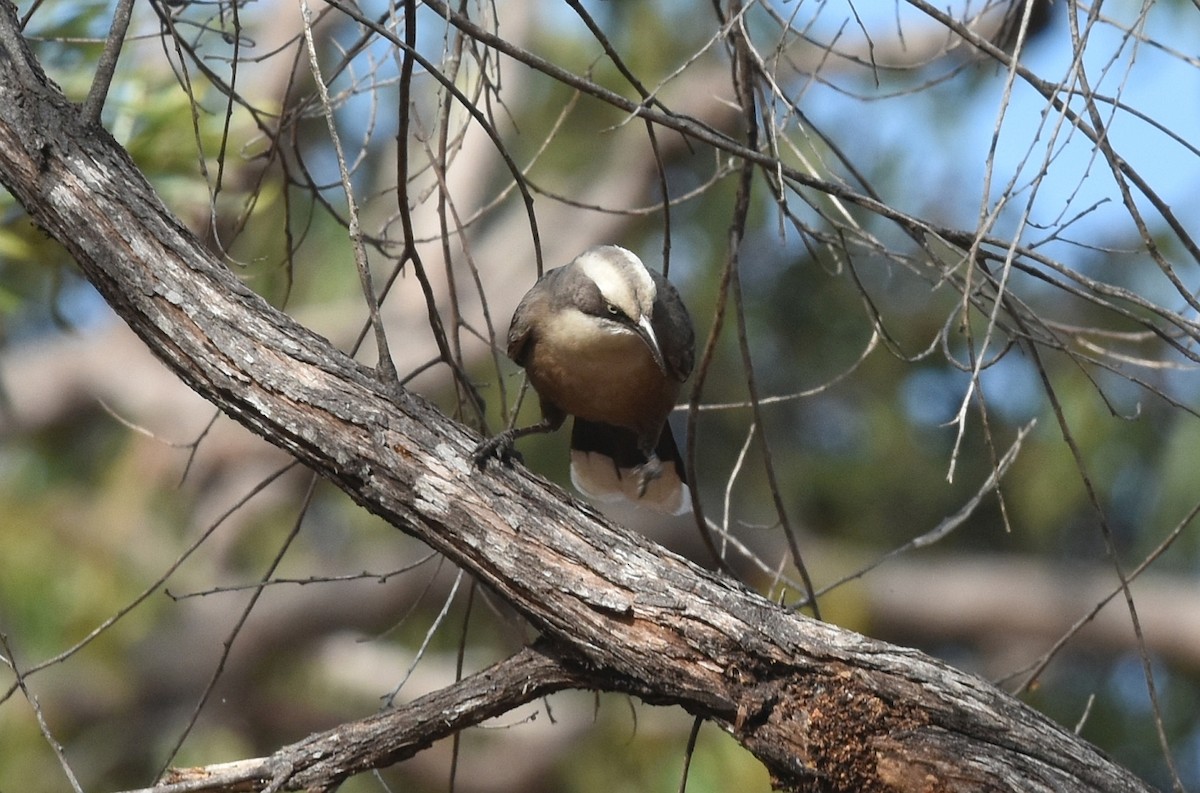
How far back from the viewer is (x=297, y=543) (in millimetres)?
11797

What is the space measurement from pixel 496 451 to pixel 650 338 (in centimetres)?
115

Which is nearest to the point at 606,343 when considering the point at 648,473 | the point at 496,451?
the point at 648,473

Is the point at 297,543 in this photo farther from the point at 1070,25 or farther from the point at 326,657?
the point at 1070,25

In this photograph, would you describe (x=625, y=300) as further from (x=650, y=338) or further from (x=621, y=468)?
(x=621, y=468)

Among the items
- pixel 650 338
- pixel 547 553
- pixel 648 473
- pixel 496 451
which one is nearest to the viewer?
pixel 547 553

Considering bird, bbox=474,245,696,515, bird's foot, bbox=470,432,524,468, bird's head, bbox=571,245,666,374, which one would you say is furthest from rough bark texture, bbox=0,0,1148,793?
bird's head, bbox=571,245,666,374

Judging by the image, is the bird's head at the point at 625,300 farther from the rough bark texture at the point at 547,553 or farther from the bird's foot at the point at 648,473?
the rough bark texture at the point at 547,553

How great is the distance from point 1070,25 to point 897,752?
1.40m

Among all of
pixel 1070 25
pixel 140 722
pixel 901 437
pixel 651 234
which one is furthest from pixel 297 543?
pixel 1070 25

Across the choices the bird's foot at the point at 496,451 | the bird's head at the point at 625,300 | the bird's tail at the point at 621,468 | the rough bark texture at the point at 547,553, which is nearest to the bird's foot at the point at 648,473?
the bird's tail at the point at 621,468

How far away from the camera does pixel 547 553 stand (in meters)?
2.65

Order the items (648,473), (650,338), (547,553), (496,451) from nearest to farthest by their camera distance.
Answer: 1. (547,553)
2. (496,451)
3. (650,338)
4. (648,473)

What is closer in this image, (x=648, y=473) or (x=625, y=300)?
(x=625, y=300)

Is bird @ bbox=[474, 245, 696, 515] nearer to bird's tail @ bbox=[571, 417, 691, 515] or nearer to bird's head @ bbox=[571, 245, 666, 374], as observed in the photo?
bird's head @ bbox=[571, 245, 666, 374]
